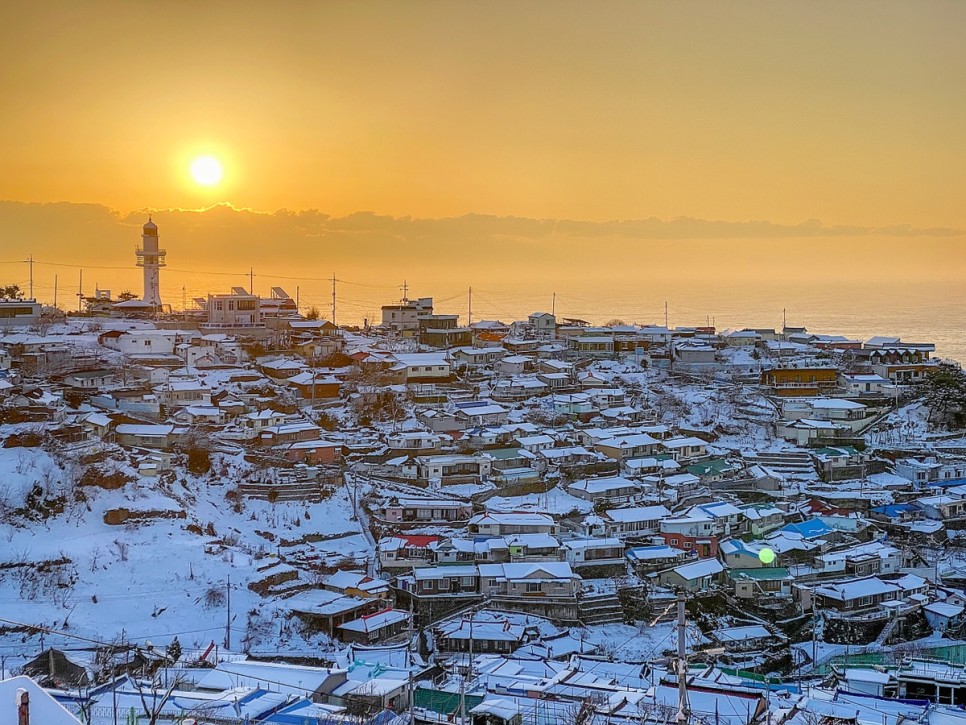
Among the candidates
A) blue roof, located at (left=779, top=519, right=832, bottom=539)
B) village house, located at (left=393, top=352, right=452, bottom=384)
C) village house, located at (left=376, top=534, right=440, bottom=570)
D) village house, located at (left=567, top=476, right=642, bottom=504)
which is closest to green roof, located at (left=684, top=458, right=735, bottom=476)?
village house, located at (left=567, top=476, right=642, bottom=504)

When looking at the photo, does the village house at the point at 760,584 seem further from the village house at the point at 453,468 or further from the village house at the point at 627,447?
the village house at the point at 453,468

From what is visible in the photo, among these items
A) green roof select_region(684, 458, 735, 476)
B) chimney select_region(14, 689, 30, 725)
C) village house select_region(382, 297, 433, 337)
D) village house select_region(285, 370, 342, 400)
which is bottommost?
green roof select_region(684, 458, 735, 476)

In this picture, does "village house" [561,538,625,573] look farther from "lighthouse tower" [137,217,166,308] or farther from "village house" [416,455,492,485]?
"lighthouse tower" [137,217,166,308]

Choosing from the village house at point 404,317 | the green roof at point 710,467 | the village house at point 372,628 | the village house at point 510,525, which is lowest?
the village house at point 372,628

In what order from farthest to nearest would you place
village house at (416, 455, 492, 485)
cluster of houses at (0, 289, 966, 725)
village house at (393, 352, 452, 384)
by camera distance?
1. village house at (393, 352, 452, 384)
2. village house at (416, 455, 492, 485)
3. cluster of houses at (0, 289, 966, 725)

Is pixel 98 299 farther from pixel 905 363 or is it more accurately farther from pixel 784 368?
pixel 905 363

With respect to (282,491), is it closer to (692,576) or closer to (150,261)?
(692,576)

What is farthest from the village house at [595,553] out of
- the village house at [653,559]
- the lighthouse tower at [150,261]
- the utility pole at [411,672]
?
the lighthouse tower at [150,261]

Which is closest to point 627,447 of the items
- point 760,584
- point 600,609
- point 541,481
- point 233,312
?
point 541,481

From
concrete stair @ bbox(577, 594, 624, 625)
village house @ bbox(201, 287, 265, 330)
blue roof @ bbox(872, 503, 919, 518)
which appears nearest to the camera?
concrete stair @ bbox(577, 594, 624, 625)
